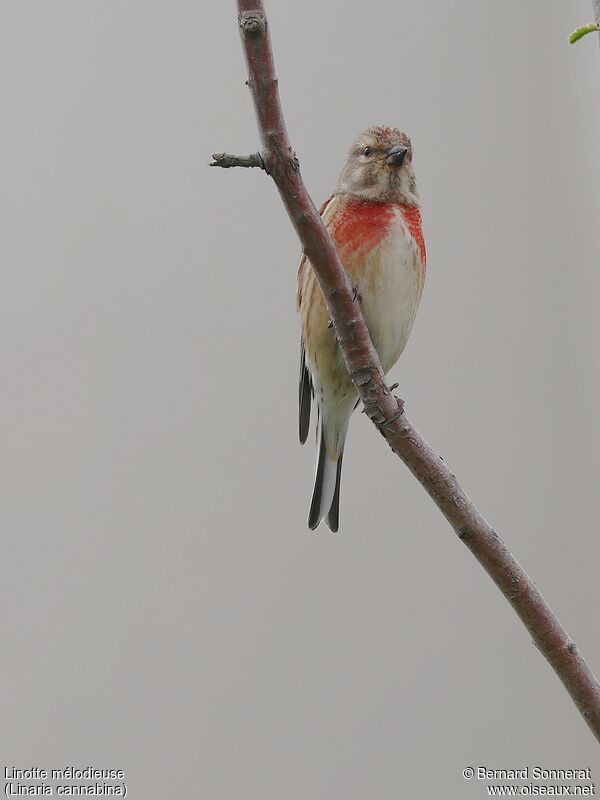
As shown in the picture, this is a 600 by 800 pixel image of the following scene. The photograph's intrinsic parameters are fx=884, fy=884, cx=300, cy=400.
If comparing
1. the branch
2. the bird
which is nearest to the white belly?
the bird

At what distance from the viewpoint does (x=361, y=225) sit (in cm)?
152

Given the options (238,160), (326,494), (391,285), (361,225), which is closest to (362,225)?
(361,225)

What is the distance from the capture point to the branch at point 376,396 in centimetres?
82

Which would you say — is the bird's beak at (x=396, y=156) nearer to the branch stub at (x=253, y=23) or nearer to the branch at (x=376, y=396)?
the branch at (x=376, y=396)

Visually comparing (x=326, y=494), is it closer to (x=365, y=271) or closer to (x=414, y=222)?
(x=365, y=271)

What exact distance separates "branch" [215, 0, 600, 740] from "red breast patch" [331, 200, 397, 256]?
0.52 meters

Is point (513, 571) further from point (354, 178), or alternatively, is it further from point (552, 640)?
point (354, 178)

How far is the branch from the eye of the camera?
0.82m

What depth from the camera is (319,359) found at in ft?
5.19

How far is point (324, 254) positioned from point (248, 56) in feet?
0.69

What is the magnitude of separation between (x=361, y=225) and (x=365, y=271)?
0.08 meters

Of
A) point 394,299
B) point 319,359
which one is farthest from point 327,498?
point 394,299

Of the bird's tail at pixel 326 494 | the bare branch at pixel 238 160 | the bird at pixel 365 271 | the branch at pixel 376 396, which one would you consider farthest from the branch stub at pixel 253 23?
the bird's tail at pixel 326 494

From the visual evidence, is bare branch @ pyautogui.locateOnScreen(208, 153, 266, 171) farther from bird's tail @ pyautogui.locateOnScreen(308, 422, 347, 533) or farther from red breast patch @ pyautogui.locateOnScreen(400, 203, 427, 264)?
bird's tail @ pyautogui.locateOnScreen(308, 422, 347, 533)
